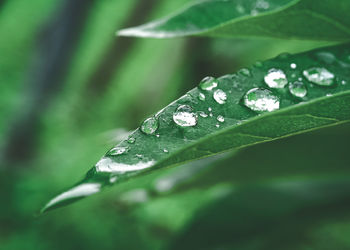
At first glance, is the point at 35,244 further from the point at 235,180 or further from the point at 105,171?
the point at 105,171

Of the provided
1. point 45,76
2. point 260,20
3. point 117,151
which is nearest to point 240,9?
point 260,20

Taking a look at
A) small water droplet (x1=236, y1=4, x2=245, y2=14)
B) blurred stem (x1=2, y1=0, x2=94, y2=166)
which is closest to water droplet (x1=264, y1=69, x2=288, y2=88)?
small water droplet (x1=236, y1=4, x2=245, y2=14)

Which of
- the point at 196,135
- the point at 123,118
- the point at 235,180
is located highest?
the point at 196,135

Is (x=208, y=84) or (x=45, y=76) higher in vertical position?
(x=208, y=84)

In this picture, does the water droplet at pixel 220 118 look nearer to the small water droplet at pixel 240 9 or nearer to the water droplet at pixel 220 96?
the water droplet at pixel 220 96

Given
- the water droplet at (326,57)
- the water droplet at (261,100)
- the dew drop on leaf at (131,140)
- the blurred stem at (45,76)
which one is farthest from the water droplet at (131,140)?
the blurred stem at (45,76)

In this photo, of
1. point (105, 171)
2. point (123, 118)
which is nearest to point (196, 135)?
point (105, 171)

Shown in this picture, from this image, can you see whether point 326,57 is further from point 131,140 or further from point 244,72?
point 131,140
